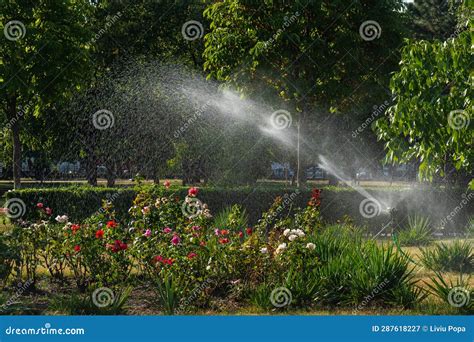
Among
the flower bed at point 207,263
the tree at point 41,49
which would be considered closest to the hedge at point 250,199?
the tree at point 41,49

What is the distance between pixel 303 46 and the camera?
733 inches

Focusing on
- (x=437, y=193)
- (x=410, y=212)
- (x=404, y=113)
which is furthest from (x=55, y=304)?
(x=437, y=193)

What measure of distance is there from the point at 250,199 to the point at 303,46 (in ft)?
18.4

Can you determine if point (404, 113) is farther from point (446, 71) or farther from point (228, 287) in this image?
point (228, 287)

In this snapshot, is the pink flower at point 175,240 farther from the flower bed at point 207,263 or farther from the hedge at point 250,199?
the hedge at point 250,199

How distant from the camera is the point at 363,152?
46.4 m

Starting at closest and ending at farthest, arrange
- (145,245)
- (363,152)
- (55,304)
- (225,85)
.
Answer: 1. (55,304)
2. (145,245)
3. (225,85)
4. (363,152)

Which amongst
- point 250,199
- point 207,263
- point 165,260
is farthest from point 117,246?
point 250,199

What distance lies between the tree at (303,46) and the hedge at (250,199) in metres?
4.23

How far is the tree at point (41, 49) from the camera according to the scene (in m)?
18.0

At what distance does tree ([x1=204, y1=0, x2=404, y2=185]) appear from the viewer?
18.8 m

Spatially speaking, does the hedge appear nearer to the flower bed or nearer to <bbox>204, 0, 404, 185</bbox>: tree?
Answer: <bbox>204, 0, 404, 185</bbox>: tree

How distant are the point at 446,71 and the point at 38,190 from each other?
39.1 feet

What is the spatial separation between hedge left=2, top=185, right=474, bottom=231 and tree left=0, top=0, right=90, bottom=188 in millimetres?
3866
